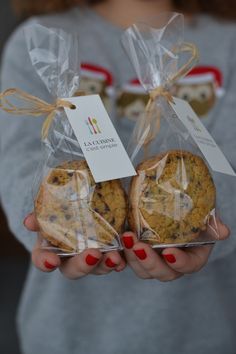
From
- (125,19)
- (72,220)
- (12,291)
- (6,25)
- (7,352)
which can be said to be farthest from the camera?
(12,291)

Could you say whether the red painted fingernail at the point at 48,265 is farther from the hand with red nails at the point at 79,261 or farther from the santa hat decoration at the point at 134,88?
the santa hat decoration at the point at 134,88

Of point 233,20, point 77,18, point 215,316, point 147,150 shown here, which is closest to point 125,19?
point 77,18

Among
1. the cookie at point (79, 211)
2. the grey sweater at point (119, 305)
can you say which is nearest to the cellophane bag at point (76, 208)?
the cookie at point (79, 211)

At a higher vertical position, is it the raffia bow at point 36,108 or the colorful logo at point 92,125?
the colorful logo at point 92,125

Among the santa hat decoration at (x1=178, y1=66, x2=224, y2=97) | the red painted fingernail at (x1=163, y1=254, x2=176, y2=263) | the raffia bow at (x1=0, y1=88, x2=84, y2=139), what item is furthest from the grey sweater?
the red painted fingernail at (x1=163, y1=254, x2=176, y2=263)

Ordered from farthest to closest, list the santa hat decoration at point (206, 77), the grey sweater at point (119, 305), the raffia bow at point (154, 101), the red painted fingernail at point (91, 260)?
1. the santa hat decoration at point (206, 77)
2. the grey sweater at point (119, 305)
3. the raffia bow at point (154, 101)
4. the red painted fingernail at point (91, 260)

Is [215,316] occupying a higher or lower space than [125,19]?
lower

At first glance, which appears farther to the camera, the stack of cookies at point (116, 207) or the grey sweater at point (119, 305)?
the grey sweater at point (119, 305)

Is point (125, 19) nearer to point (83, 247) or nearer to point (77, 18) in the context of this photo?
point (77, 18)

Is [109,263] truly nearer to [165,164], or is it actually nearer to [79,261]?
[79,261]
